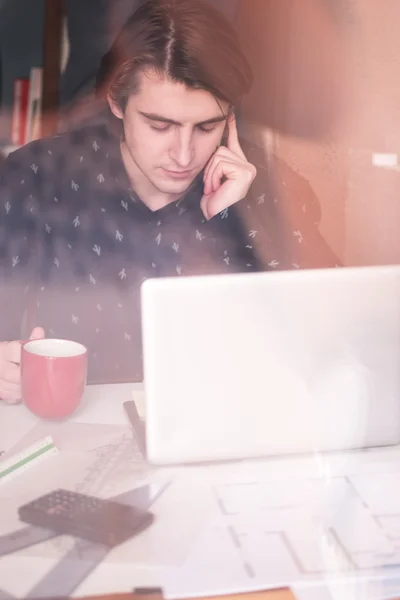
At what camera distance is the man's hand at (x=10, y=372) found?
44.1 inches

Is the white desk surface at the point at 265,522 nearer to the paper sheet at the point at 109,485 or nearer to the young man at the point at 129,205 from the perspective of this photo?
the paper sheet at the point at 109,485

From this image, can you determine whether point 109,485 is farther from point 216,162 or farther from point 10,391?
point 216,162

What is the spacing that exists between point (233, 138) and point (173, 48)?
0.25 metres

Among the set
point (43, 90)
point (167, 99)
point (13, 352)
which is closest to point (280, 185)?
point (167, 99)

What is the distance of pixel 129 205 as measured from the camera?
1721 millimetres

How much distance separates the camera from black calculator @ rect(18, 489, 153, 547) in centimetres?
77

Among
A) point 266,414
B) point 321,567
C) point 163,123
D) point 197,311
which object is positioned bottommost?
point 321,567

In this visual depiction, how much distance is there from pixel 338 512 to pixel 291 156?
45.3 inches

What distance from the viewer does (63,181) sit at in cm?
168

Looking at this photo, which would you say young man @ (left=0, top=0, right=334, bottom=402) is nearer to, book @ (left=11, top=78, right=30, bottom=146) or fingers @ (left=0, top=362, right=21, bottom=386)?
book @ (left=11, top=78, right=30, bottom=146)

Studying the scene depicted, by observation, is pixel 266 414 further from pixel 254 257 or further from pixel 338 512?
pixel 254 257

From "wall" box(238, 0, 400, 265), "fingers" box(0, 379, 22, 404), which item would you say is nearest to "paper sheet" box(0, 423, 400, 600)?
"fingers" box(0, 379, 22, 404)

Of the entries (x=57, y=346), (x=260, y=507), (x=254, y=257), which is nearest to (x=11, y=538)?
(x=260, y=507)

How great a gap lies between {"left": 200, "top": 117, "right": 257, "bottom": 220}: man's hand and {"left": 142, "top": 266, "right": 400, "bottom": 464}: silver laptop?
827 mm
